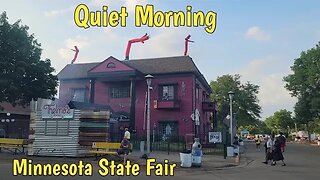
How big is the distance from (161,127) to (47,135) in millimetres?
19024

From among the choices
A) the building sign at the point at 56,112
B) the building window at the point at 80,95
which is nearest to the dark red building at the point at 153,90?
the building window at the point at 80,95

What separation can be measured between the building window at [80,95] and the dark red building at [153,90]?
0.38 ft

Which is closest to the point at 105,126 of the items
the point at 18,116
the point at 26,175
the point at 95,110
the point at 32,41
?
the point at 95,110

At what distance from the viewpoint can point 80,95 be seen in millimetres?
42688

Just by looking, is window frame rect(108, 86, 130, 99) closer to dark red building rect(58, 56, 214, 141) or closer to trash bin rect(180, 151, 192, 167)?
dark red building rect(58, 56, 214, 141)

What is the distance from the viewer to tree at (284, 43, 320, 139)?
55375mm

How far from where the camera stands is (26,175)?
13.0m

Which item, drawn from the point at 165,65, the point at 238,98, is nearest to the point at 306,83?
the point at 238,98

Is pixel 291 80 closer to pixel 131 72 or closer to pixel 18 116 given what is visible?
pixel 131 72

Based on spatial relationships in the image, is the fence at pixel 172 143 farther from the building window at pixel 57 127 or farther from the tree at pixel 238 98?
the tree at pixel 238 98

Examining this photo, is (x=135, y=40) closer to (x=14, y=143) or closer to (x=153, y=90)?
(x=153, y=90)

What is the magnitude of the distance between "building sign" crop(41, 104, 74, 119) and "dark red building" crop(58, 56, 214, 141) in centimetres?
1659

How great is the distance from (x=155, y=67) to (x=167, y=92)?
10.6 feet

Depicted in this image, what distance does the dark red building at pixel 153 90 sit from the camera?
37.8 metres
